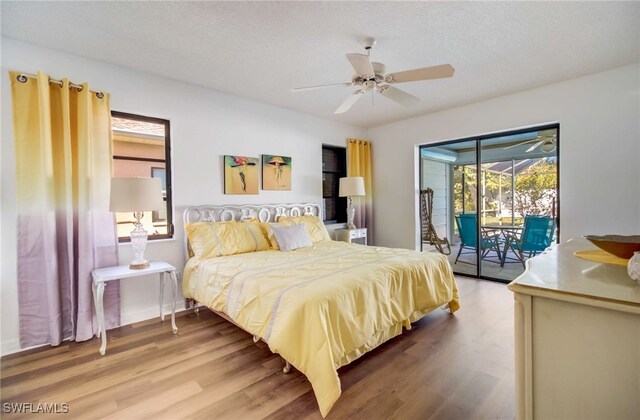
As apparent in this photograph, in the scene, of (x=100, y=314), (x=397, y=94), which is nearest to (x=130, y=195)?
(x=100, y=314)

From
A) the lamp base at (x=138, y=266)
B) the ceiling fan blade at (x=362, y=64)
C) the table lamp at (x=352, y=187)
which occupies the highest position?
the ceiling fan blade at (x=362, y=64)

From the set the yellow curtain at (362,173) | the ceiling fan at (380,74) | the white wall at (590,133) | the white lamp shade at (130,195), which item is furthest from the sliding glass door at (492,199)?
the white lamp shade at (130,195)

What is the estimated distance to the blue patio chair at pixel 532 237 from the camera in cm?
385

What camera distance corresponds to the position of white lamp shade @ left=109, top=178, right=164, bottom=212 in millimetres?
2496

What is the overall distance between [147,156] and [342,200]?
125 inches

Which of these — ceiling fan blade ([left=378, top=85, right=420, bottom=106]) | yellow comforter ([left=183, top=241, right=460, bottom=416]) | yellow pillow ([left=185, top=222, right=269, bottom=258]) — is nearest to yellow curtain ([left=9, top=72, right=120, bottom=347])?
yellow pillow ([left=185, top=222, right=269, bottom=258])

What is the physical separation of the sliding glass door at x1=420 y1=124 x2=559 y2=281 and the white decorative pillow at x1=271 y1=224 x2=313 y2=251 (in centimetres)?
249

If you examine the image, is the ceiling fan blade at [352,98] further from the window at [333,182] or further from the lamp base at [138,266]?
the lamp base at [138,266]

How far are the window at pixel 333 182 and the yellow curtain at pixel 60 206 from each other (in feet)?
10.2

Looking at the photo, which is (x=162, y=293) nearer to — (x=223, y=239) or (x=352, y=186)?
(x=223, y=239)

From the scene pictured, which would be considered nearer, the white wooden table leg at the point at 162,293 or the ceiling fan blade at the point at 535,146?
the white wooden table leg at the point at 162,293

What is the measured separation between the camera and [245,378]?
200 centimetres

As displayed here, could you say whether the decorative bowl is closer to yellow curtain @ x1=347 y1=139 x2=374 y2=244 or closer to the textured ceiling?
the textured ceiling

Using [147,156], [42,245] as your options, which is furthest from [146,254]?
[147,156]
